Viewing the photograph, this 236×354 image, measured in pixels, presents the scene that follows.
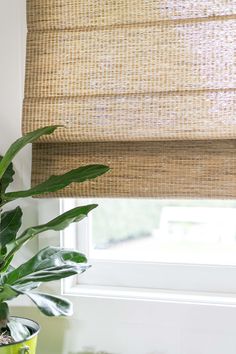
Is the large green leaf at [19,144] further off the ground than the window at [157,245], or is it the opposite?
the large green leaf at [19,144]

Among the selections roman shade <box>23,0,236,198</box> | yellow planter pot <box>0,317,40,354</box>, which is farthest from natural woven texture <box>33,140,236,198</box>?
yellow planter pot <box>0,317,40,354</box>

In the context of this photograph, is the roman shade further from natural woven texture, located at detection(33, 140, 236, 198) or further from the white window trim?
the white window trim

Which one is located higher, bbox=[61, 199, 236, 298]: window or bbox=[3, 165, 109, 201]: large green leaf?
bbox=[3, 165, 109, 201]: large green leaf

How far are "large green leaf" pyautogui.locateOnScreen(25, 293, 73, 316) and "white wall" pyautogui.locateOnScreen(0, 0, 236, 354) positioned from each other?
10.6 inches

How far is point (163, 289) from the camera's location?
1536 mm

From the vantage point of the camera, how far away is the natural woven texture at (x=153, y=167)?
136 centimetres

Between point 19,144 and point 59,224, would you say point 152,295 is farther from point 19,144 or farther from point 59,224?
point 19,144

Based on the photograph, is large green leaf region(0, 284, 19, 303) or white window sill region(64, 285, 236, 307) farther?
white window sill region(64, 285, 236, 307)

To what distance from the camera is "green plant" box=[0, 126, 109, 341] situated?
4.01ft

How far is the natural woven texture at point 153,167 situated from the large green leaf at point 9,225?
0.10 m

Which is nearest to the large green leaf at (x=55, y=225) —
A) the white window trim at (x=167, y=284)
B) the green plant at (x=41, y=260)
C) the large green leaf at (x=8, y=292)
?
the green plant at (x=41, y=260)

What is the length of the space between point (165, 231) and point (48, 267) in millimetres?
494

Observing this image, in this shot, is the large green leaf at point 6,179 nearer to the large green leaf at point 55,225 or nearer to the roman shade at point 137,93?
the roman shade at point 137,93

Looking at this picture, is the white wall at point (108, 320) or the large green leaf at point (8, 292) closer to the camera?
the large green leaf at point (8, 292)
